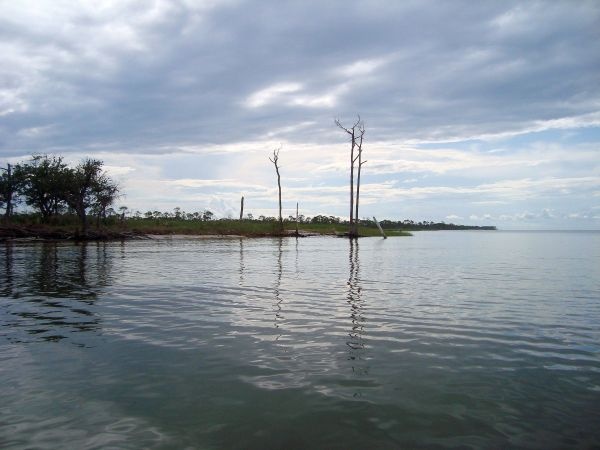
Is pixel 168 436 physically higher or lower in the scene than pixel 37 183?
lower

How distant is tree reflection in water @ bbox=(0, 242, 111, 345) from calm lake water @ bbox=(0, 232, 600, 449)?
0.29 feet

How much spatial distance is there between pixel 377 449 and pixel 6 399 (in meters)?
4.74

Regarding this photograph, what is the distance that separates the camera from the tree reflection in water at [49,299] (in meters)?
9.45

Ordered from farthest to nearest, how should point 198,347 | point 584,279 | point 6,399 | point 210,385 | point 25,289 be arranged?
point 584,279 < point 25,289 < point 198,347 < point 210,385 < point 6,399

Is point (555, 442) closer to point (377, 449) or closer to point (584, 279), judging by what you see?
point (377, 449)

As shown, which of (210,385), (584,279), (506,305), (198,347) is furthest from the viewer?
(584,279)

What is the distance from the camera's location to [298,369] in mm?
7016

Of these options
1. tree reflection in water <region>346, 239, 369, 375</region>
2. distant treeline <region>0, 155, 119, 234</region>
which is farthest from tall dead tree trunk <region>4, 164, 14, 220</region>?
A: tree reflection in water <region>346, 239, 369, 375</region>

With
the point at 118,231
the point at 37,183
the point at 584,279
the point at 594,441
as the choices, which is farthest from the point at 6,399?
the point at 37,183

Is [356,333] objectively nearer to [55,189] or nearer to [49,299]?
[49,299]

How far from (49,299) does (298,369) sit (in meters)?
9.64

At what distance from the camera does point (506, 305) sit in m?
12.6

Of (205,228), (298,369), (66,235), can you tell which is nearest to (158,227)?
(205,228)

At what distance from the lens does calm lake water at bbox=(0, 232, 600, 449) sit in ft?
16.4
